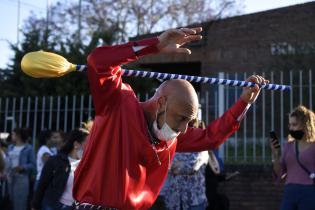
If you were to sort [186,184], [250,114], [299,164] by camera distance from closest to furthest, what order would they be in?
[299,164], [186,184], [250,114]

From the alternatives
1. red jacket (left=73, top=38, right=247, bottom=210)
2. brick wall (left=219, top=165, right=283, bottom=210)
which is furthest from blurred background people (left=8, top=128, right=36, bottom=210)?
red jacket (left=73, top=38, right=247, bottom=210)

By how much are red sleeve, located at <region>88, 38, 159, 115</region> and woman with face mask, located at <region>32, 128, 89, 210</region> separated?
322 cm

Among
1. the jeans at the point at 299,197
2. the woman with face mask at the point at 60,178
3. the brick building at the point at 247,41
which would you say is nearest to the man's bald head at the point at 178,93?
the woman with face mask at the point at 60,178

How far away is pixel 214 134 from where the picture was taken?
439 cm

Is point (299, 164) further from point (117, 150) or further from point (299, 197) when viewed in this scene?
point (117, 150)

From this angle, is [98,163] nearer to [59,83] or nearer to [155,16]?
[59,83]

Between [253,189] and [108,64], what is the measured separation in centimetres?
719

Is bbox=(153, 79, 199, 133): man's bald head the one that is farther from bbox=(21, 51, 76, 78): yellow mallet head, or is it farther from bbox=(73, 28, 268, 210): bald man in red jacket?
bbox=(21, 51, 76, 78): yellow mallet head

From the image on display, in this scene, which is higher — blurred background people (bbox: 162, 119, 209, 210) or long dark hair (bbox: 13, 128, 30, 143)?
long dark hair (bbox: 13, 128, 30, 143)

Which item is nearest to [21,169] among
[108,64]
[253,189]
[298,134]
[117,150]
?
[253,189]

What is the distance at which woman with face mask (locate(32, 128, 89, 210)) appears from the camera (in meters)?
6.59

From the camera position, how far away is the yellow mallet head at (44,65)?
3809 mm

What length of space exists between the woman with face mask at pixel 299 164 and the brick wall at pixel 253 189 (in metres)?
2.67

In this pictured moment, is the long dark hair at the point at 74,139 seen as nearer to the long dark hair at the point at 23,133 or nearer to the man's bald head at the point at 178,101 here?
the man's bald head at the point at 178,101
